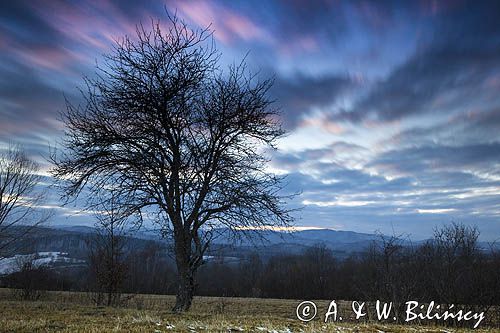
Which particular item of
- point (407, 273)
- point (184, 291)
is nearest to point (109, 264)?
point (184, 291)

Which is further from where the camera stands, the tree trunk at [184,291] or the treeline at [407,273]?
the treeline at [407,273]

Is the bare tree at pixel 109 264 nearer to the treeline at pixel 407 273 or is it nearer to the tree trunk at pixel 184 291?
the treeline at pixel 407 273

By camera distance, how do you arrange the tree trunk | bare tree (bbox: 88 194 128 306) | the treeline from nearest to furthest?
the tree trunk, the treeline, bare tree (bbox: 88 194 128 306)

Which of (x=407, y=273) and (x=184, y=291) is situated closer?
(x=184, y=291)

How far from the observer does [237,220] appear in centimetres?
1328

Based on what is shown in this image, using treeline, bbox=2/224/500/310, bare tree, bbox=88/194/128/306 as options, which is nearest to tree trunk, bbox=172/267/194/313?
treeline, bbox=2/224/500/310

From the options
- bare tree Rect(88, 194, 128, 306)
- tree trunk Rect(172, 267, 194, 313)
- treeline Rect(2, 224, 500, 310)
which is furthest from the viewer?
bare tree Rect(88, 194, 128, 306)

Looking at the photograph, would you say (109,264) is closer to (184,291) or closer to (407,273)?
(184,291)

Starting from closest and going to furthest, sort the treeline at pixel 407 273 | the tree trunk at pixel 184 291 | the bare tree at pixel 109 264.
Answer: the tree trunk at pixel 184 291 < the treeline at pixel 407 273 < the bare tree at pixel 109 264

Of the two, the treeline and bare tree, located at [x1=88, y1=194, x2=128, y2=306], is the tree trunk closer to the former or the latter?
the treeline

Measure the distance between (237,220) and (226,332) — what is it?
602 centimetres

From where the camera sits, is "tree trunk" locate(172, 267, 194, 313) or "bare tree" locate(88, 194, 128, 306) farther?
"bare tree" locate(88, 194, 128, 306)

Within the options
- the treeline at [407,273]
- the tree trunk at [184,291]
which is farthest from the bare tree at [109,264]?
the tree trunk at [184,291]

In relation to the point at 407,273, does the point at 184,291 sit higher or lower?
lower
